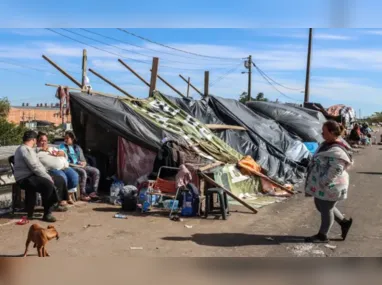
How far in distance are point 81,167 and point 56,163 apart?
0.96 meters

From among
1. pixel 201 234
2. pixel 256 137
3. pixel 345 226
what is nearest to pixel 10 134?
pixel 256 137

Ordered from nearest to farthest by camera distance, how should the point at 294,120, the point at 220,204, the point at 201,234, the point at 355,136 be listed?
the point at 201,234 < the point at 220,204 < the point at 294,120 < the point at 355,136

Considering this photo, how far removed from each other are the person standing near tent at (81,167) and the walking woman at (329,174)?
14.0 ft

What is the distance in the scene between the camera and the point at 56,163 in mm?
7328

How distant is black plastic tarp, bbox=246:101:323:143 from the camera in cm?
1546

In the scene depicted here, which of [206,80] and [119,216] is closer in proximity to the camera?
[119,216]

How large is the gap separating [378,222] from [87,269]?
5946 millimetres

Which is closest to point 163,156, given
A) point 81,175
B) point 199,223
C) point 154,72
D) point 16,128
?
point 81,175

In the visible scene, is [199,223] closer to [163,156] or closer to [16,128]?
[163,156]

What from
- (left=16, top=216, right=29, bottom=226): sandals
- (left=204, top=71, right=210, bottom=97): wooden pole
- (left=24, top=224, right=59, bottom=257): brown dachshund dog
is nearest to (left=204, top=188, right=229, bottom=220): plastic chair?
(left=16, top=216, right=29, bottom=226): sandals

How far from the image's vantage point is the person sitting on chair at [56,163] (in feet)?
23.9

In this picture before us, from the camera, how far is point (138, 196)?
765 cm

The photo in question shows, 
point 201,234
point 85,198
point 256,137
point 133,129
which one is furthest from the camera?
point 256,137

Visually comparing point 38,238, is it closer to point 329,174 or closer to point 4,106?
point 329,174
